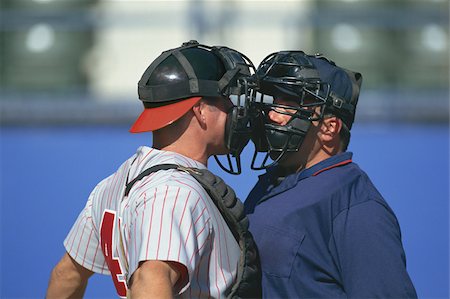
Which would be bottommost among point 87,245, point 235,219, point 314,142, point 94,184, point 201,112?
point 94,184

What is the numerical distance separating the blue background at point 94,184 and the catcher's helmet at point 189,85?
2.41 m

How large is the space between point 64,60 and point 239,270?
11.1ft

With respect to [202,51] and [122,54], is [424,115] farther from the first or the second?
[202,51]

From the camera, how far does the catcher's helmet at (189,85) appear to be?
7.85 feet

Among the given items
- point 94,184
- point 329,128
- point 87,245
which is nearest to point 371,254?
point 329,128

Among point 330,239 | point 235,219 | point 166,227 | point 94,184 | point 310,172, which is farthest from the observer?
point 94,184

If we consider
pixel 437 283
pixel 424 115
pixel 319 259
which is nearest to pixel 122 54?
pixel 424 115

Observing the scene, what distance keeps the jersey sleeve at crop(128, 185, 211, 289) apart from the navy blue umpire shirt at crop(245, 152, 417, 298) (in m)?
0.37

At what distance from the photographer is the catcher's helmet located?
7.85 ft

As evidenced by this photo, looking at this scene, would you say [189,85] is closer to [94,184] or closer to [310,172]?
[310,172]

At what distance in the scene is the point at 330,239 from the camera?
8.18 ft

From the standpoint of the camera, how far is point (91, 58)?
5.46m

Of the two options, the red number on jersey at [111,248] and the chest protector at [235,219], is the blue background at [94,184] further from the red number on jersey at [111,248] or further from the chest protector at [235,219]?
the chest protector at [235,219]

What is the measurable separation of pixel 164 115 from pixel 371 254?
710 mm
